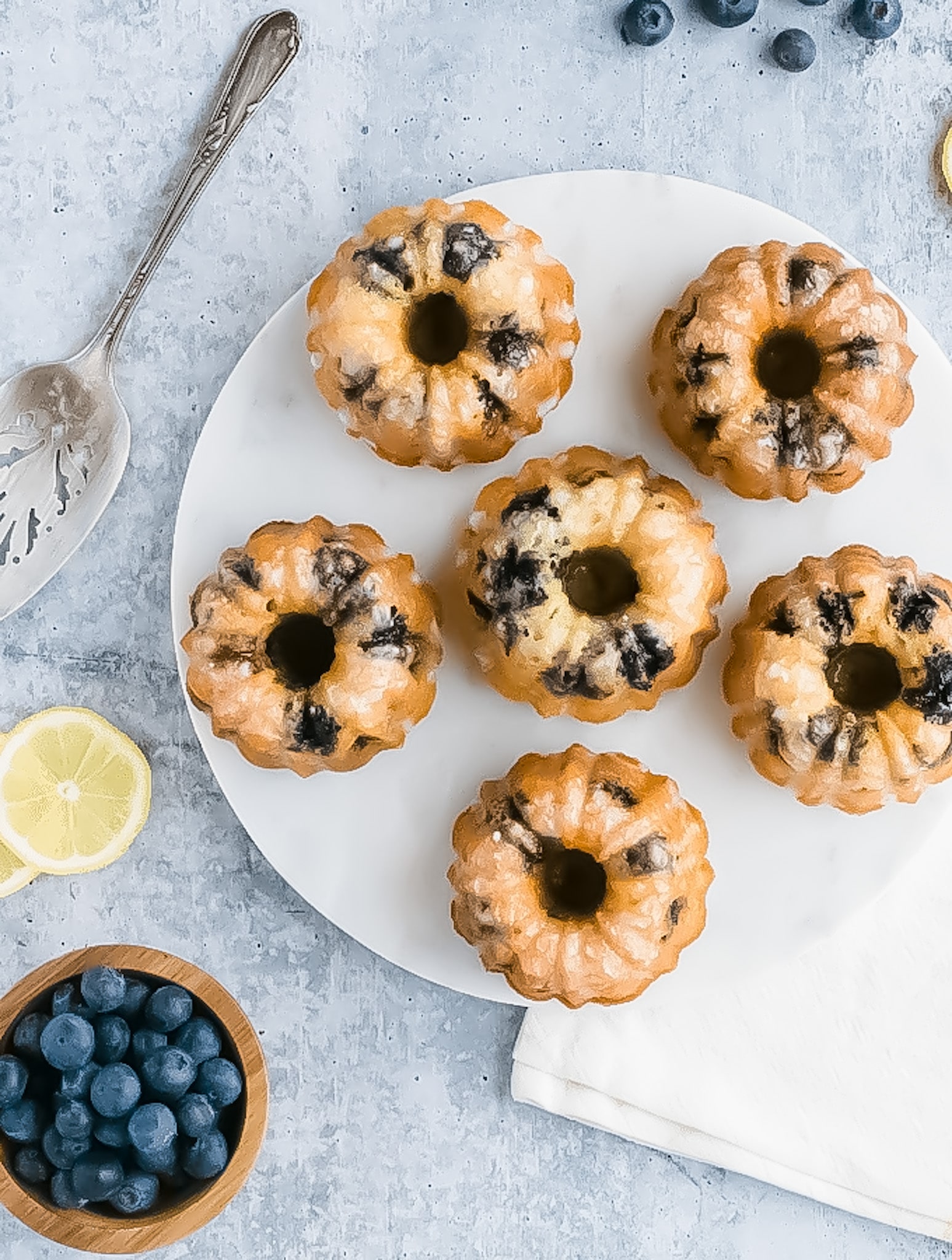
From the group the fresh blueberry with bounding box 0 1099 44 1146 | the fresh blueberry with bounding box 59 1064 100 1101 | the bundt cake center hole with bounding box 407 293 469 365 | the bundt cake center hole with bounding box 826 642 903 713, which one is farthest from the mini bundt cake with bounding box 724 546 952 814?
the fresh blueberry with bounding box 0 1099 44 1146

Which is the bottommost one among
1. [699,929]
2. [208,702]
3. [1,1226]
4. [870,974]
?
[1,1226]

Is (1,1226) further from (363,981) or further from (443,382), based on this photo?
(443,382)

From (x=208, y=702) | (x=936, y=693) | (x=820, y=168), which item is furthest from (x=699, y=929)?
(x=820, y=168)

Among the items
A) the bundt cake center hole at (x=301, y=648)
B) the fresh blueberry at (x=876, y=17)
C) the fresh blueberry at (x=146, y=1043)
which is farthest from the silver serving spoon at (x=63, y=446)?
the fresh blueberry at (x=876, y=17)

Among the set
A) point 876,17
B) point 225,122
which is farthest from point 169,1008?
point 876,17

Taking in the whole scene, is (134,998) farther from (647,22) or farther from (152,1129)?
(647,22)

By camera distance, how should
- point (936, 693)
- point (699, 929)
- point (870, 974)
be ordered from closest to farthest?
point (936, 693) → point (699, 929) → point (870, 974)

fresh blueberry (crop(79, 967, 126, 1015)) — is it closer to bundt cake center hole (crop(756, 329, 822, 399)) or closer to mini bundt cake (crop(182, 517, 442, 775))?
mini bundt cake (crop(182, 517, 442, 775))

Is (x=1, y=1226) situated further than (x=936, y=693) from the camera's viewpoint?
Yes
